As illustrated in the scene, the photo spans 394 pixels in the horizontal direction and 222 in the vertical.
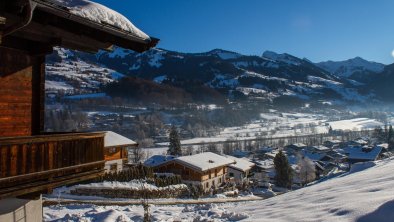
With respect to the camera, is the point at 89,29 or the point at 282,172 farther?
the point at 282,172

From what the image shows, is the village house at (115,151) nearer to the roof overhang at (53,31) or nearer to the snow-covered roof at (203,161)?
the snow-covered roof at (203,161)

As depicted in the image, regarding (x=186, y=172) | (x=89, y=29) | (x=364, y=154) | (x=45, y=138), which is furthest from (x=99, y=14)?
(x=364, y=154)

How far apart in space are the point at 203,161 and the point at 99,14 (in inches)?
1646

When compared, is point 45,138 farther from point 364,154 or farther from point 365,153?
point 365,153

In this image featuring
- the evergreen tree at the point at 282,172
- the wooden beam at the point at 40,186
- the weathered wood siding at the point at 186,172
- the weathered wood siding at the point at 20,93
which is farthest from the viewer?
the evergreen tree at the point at 282,172

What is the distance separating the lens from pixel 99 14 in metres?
7.56

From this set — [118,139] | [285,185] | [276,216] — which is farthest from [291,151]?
[276,216]

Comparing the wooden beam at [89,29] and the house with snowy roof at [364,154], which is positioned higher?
the wooden beam at [89,29]

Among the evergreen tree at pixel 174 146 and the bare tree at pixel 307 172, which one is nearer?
the bare tree at pixel 307 172

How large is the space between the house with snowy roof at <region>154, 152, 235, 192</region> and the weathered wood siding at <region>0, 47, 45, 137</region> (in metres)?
36.0

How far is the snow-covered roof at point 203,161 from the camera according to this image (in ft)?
149

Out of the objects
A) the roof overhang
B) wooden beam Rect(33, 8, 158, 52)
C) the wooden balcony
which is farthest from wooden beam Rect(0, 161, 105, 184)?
wooden beam Rect(33, 8, 158, 52)

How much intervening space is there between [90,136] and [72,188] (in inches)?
818

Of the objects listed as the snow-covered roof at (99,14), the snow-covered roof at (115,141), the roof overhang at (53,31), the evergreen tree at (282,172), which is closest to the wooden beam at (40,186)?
the roof overhang at (53,31)
